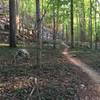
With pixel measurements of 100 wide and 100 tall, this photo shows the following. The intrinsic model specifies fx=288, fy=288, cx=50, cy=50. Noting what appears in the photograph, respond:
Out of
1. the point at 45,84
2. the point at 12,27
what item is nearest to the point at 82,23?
the point at 12,27

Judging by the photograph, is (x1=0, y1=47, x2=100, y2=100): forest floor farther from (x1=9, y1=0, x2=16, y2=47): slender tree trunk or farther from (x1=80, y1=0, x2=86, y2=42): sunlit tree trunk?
(x1=80, y1=0, x2=86, y2=42): sunlit tree trunk

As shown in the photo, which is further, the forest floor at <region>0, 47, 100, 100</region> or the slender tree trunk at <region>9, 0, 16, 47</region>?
the slender tree trunk at <region>9, 0, 16, 47</region>

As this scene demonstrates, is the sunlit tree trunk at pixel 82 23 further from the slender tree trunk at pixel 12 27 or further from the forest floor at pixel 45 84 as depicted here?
the forest floor at pixel 45 84

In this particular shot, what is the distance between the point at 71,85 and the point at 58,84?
48 cm

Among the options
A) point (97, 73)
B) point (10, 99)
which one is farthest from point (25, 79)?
point (97, 73)

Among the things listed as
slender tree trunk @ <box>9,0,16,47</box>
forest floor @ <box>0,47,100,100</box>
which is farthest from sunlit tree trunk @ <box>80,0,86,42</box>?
forest floor @ <box>0,47,100,100</box>

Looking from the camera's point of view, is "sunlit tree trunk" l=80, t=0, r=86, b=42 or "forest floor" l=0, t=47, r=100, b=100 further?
"sunlit tree trunk" l=80, t=0, r=86, b=42

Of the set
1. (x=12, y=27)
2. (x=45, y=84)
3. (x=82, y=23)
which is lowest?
(x=45, y=84)

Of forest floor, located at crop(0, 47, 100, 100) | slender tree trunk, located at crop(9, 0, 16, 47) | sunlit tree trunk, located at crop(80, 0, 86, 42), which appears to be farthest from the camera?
sunlit tree trunk, located at crop(80, 0, 86, 42)

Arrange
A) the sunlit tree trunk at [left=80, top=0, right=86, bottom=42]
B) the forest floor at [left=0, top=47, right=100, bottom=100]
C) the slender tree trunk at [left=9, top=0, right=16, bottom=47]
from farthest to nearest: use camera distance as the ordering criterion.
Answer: the sunlit tree trunk at [left=80, top=0, right=86, bottom=42], the slender tree trunk at [left=9, top=0, right=16, bottom=47], the forest floor at [left=0, top=47, right=100, bottom=100]

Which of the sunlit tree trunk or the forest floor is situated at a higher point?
the sunlit tree trunk

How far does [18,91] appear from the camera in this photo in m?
8.73

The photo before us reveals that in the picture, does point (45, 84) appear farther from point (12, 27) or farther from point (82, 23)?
point (82, 23)

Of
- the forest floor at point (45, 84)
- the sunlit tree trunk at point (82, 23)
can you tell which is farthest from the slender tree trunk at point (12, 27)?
the sunlit tree trunk at point (82, 23)
